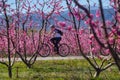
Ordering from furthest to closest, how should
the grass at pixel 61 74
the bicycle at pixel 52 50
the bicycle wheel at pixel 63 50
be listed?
the bicycle wheel at pixel 63 50, the bicycle at pixel 52 50, the grass at pixel 61 74

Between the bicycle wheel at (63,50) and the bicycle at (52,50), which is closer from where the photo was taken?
the bicycle at (52,50)

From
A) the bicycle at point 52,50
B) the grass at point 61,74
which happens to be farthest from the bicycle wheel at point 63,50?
the grass at point 61,74

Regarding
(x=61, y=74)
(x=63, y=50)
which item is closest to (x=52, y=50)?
(x=63, y=50)

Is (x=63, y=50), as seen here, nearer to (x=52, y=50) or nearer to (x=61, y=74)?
(x=52, y=50)

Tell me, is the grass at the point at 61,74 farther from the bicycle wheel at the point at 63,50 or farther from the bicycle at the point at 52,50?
the bicycle wheel at the point at 63,50

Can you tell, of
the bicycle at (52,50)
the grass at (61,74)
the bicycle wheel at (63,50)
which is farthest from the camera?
the bicycle wheel at (63,50)

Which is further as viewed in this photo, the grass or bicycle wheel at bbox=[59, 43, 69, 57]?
bicycle wheel at bbox=[59, 43, 69, 57]

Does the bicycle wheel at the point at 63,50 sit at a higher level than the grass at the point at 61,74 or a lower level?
lower

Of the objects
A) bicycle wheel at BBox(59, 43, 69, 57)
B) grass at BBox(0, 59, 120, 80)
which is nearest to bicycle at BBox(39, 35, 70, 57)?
bicycle wheel at BBox(59, 43, 69, 57)

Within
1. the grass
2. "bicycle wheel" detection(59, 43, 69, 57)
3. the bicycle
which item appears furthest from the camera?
"bicycle wheel" detection(59, 43, 69, 57)

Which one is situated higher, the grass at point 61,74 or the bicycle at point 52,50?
the grass at point 61,74

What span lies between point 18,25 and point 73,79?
483cm

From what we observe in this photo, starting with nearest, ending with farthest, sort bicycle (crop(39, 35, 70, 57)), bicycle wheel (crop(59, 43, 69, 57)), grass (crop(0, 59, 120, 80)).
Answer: grass (crop(0, 59, 120, 80)) < bicycle (crop(39, 35, 70, 57)) < bicycle wheel (crop(59, 43, 69, 57))

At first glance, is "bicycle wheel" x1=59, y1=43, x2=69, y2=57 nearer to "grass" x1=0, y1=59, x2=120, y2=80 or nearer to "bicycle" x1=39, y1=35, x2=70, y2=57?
"bicycle" x1=39, y1=35, x2=70, y2=57
